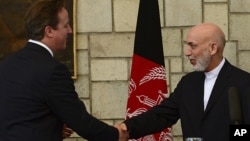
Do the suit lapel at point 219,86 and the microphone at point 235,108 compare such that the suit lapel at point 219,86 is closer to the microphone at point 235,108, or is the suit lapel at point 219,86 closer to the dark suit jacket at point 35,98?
the dark suit jacket at point 35,98

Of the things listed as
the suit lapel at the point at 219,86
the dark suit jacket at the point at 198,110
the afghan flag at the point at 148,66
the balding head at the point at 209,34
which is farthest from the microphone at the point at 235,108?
the afghan flag at the point at 148,66

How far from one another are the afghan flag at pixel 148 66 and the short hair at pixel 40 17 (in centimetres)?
168

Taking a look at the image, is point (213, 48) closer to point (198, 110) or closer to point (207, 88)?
point (207, 88)

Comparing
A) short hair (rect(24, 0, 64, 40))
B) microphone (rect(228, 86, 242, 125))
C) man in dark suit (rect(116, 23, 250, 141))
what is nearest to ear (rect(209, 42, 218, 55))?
man in dark suit (rect(116, 23, 250, 141))

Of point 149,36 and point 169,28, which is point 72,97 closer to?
point 149,36

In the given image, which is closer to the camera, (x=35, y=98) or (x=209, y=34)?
(x=35, y=98)

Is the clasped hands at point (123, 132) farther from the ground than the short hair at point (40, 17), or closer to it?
closer to it

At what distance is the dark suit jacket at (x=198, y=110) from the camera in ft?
11.7

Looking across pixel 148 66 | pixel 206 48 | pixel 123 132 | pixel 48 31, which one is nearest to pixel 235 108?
pixel 48 31

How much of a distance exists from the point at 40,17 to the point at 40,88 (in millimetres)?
356

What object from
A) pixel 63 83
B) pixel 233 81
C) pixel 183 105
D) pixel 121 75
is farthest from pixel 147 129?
pixel 121 75

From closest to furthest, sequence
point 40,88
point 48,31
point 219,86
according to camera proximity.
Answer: point 40,88 < point 48,31 < point 219,86

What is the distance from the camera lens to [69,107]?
10.6ft

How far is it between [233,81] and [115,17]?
2.24 metres
